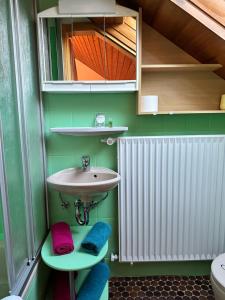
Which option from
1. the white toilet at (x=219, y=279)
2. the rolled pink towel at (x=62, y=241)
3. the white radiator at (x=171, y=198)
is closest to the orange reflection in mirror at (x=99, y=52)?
the white radiator at (x=171, y=198)

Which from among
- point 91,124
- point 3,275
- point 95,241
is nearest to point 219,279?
point 95,241

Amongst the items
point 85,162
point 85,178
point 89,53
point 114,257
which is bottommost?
point 114,257

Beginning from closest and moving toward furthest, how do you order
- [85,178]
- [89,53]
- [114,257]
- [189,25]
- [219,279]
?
[219,279], [189,25], [89,53], [85,178], [114,257]

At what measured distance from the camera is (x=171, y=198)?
184cm

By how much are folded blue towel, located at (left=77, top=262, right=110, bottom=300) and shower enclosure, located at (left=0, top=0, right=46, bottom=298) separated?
0.38 metres

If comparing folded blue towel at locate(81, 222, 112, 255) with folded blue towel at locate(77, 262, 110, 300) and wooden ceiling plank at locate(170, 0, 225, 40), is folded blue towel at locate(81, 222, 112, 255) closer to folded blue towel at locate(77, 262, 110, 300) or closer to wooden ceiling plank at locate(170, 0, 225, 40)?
folded blue towel at locate(77, 262, 110, 300)

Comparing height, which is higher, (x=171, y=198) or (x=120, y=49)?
(x=120, y=49)

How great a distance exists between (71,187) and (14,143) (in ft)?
1.40

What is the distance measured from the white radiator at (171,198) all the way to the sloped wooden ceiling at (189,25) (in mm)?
622

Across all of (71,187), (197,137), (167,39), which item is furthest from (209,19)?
(71,187)

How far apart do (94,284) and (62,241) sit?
38 cm

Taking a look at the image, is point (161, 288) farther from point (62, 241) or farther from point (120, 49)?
point (120, 49)

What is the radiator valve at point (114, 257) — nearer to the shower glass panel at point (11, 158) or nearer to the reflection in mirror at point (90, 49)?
the shower glass panel at point (11, 158)

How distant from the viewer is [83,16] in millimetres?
1597
